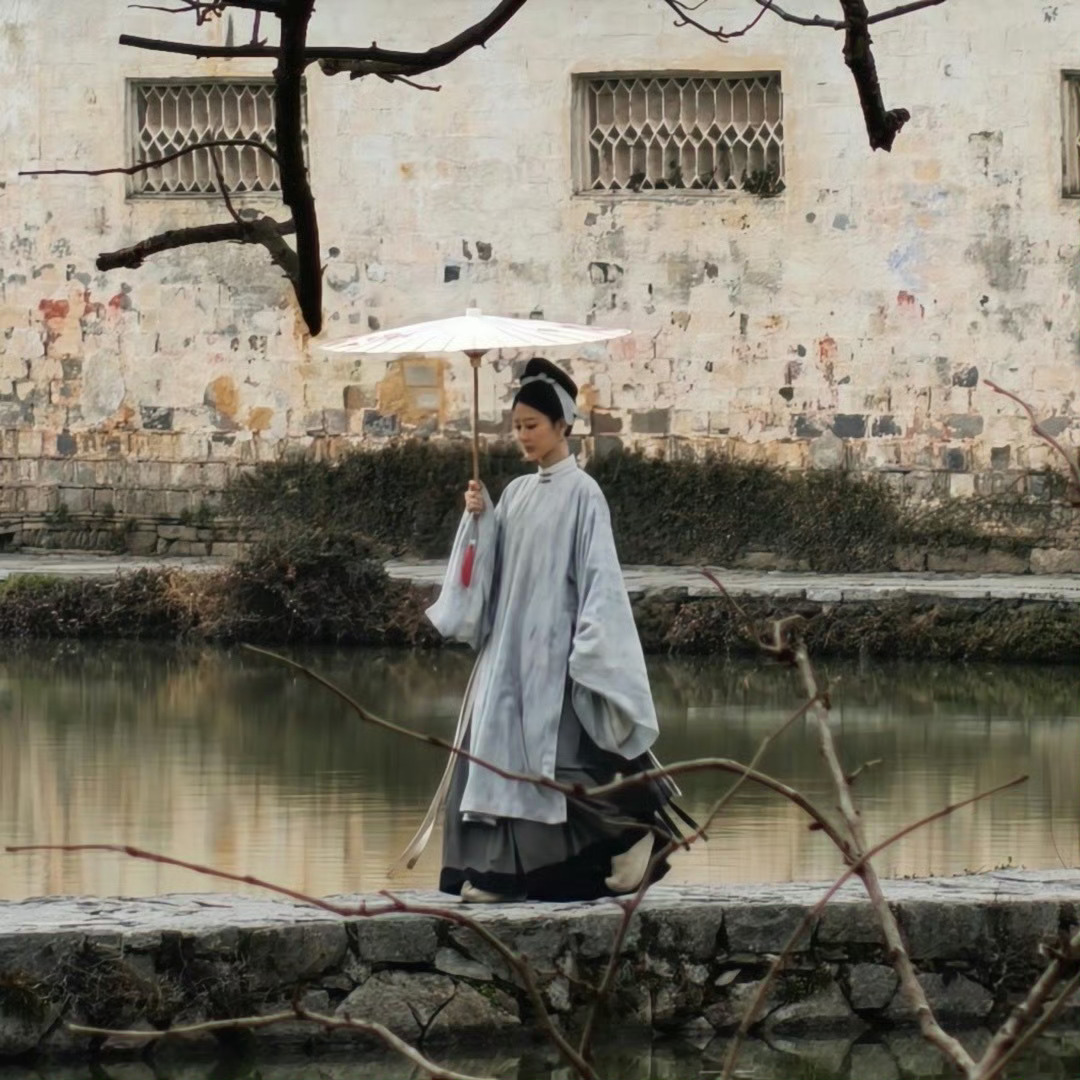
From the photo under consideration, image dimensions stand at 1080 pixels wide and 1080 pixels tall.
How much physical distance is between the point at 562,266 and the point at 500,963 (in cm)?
1263

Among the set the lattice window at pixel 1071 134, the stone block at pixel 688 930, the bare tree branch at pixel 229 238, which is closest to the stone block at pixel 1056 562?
the lattice window at pixel 1071 134

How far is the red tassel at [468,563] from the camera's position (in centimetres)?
864

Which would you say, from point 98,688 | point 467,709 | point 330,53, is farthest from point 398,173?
point 330,53

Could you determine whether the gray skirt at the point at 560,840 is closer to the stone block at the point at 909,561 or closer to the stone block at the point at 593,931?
the stone block at the point at 593,931

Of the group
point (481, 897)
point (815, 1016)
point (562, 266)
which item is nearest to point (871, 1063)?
point (815, 1016)

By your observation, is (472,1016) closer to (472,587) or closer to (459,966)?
(459,966)

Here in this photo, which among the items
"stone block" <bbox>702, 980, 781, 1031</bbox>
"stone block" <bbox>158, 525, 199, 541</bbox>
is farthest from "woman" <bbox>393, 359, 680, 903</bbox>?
"stone block" <bbox>158, 525, 199, 541</bbox>

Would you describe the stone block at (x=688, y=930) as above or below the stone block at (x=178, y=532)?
below

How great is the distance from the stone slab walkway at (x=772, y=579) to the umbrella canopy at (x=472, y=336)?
6959mm

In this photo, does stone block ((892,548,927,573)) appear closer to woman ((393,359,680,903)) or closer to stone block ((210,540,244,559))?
stone block ((210,540,244,559))

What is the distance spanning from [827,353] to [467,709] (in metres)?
11.2

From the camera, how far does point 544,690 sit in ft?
27.8

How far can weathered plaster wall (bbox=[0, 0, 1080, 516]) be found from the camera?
19328 millimetres

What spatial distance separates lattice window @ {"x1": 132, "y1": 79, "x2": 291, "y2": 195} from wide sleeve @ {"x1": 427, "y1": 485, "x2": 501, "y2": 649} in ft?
38.2
